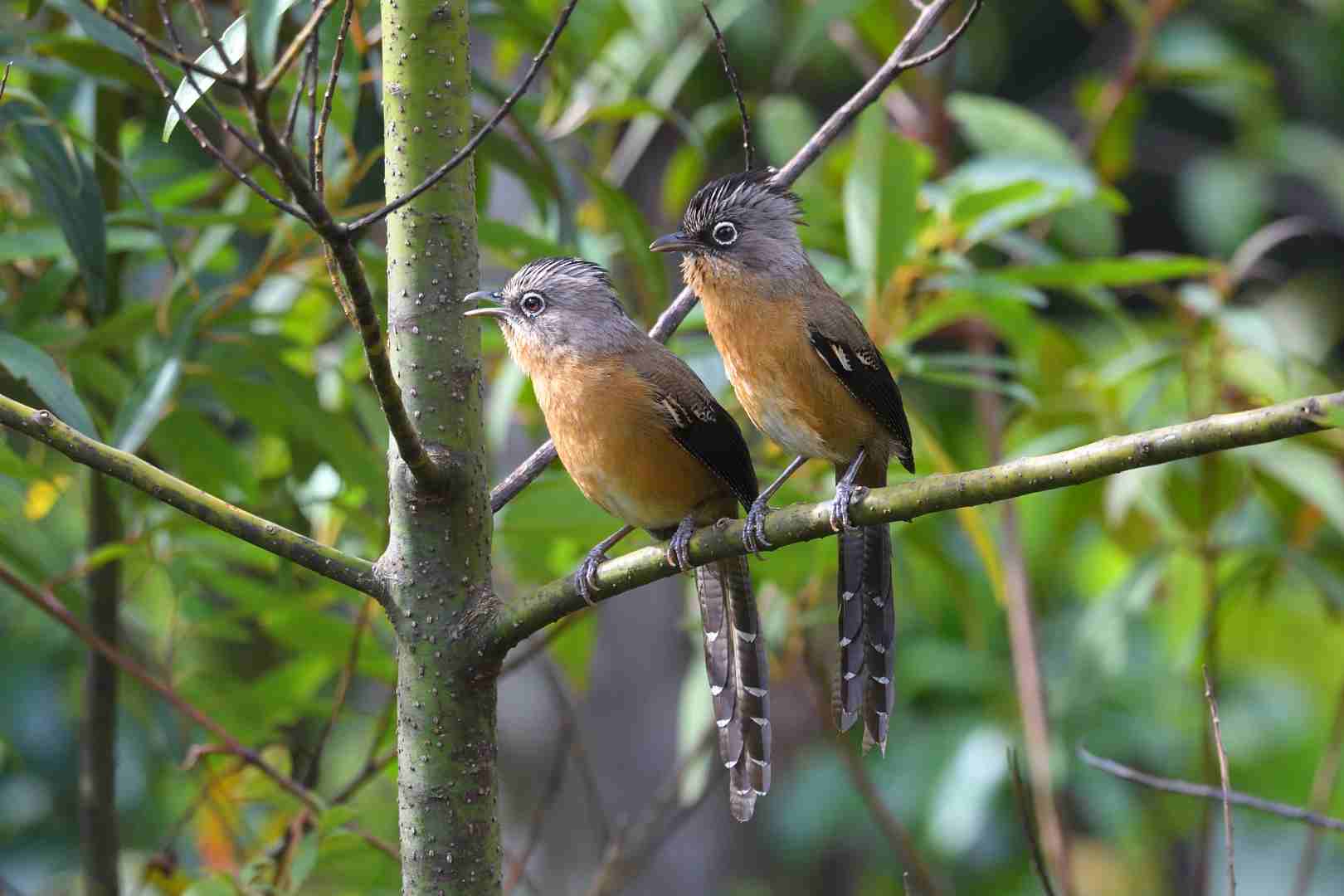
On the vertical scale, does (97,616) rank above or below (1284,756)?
below

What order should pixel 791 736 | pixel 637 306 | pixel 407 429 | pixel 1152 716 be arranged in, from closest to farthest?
pixel 407 429 < pixel 637 306 < pixel 1152 716 < pixel 791 736

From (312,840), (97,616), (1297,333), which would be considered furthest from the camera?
(1297,333)

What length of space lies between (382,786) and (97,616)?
480 cm

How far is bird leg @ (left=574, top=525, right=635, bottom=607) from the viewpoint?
234 cm

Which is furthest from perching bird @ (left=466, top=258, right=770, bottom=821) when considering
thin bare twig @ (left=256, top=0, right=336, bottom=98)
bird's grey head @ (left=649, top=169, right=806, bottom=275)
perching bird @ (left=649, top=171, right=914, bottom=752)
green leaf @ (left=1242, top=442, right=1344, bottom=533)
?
green leaf @ (left=1242, top=442, right=1344, bottom=533)

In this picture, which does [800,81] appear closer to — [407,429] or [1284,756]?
[1284,756]

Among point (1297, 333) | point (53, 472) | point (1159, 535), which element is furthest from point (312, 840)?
point (1297, 333)

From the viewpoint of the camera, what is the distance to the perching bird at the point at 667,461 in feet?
10.6

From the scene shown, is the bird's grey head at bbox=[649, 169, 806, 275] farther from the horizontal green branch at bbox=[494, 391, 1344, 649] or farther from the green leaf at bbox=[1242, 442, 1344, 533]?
the green leaf at bbox=[1242, 442, 1344, 533]

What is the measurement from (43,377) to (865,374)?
168 centimetres

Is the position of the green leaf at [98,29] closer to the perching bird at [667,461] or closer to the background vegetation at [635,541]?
the background vegetation at [635,541]

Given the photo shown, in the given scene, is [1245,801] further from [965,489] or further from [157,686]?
[157,686]

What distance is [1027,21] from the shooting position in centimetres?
1063

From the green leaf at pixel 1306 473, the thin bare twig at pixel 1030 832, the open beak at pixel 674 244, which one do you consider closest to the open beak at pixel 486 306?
the open beak at pixel 674 244
